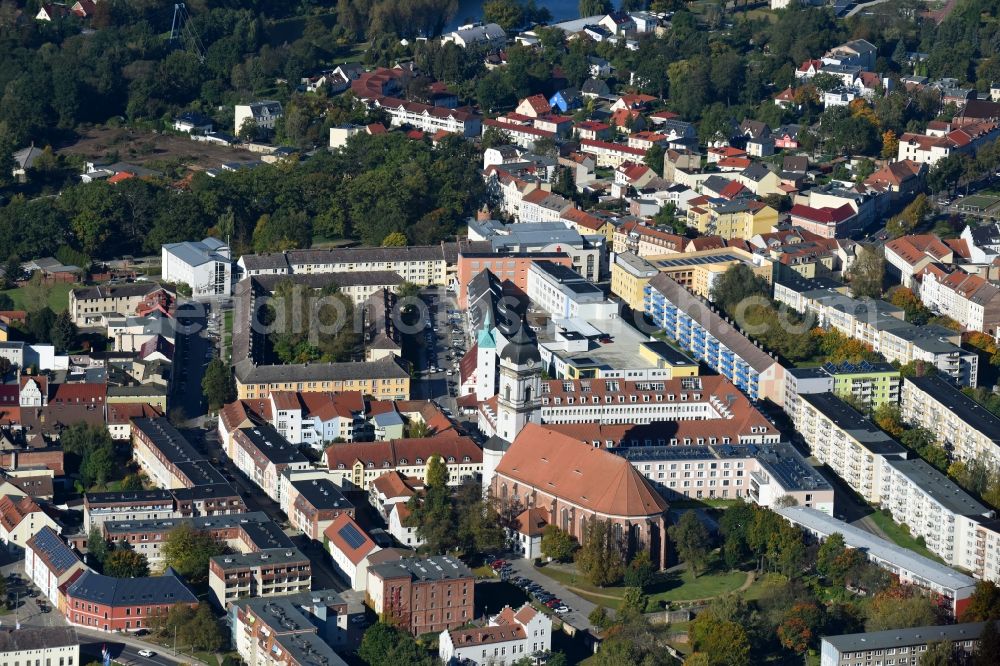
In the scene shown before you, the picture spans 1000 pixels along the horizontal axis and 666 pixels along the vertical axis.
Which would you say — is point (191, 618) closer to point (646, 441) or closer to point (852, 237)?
point (646, 441)

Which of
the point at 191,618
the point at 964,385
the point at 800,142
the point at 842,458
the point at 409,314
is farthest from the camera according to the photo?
the point at 800,142

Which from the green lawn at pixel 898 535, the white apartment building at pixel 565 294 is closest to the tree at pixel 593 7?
the white apartment building at pixel 565 294

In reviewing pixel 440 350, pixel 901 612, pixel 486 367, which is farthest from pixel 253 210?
pixel 901 612

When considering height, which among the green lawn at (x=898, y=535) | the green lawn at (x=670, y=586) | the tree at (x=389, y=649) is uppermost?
the tree at (x=389, y=649)

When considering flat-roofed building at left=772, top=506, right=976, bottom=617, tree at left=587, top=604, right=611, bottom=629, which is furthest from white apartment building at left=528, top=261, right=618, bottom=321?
tree at left=587, top=604, right=611, bottom=629

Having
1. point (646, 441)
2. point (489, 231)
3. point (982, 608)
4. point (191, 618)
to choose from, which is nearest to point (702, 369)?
point (646, 441)

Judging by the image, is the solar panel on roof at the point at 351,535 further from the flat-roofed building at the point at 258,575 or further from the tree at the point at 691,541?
the tree at the point at 691,541

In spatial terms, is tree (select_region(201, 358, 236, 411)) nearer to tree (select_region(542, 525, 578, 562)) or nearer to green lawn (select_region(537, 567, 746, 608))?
tree (select_region(542, 525, 578, 562))
